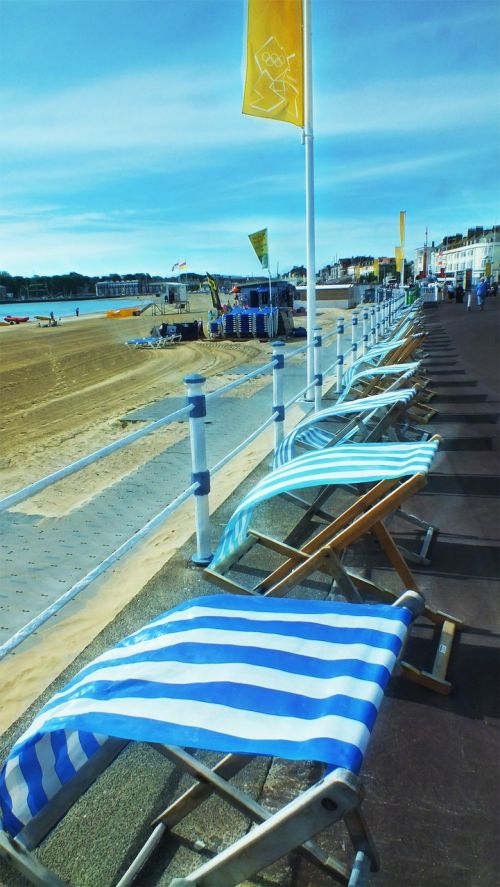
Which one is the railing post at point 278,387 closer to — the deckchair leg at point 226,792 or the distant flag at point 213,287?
the deckchair leg at point 226,792

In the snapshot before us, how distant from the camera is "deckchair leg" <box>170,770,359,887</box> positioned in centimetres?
109

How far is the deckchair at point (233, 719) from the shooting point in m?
1.19

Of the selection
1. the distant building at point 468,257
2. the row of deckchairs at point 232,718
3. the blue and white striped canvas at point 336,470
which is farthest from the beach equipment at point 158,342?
the distant building at point 468,257

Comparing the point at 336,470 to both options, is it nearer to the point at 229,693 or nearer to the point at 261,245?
the point at 229,693

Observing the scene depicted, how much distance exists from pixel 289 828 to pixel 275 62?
8.55 meters

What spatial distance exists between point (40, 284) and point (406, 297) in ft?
566

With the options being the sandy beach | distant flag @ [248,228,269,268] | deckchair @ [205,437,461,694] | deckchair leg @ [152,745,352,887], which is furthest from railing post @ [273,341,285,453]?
distant flag @ [248,228,269,268]

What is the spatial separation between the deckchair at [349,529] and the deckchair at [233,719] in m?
0.61

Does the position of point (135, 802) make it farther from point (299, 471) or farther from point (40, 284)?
point (40, 284)

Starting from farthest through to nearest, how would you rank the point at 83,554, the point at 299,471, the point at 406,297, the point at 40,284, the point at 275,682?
1. the point at 40,284
2. the point at 406,297
3. the point at 83,554
4. the point at 299,471
5. the point at 275,682

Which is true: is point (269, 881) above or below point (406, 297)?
below

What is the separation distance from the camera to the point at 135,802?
190 centimetres

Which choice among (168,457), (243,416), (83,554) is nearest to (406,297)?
(243,416)

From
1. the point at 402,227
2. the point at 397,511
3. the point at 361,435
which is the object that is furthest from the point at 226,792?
the point at 402,227
